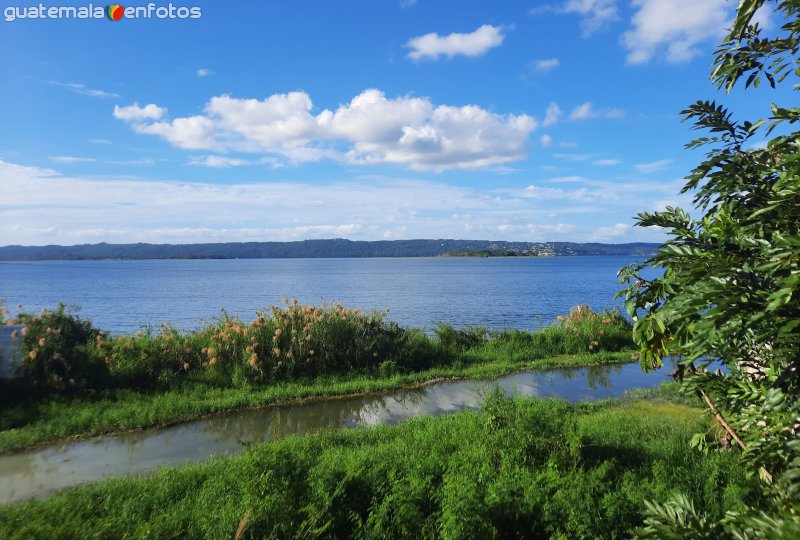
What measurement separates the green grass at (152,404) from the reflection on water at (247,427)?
35cm

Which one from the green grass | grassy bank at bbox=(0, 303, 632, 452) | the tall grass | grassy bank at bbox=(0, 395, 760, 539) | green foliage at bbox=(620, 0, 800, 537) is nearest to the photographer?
green foliage at bbox=(620, 0, 800, 537)

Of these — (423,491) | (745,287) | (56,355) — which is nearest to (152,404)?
(56,355)

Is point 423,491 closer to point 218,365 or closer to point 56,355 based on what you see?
point 218,365

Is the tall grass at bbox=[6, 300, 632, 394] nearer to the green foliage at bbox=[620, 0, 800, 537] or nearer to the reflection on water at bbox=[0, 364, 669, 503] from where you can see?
the reflection on water at bbox=[0, 364, 669, 503]

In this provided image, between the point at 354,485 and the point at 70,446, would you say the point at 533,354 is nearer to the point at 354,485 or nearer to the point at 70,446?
the point at 354,485

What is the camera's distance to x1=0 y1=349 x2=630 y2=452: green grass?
959 cm

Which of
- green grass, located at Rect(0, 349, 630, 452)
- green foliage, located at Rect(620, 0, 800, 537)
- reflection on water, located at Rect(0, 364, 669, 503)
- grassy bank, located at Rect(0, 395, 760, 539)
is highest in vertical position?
green foliage, located at Rect(620, 0, 800, 537)

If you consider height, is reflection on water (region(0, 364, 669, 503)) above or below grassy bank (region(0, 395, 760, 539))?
below

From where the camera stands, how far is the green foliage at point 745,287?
2.40m

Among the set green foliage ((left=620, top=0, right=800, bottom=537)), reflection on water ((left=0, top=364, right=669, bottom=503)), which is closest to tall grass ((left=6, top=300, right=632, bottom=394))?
reflection on water ((left=0, top=364, right=669, bottom=503))

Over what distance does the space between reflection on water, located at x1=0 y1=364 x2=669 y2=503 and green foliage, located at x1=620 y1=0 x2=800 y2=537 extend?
21.1ft

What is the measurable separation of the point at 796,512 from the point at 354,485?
14.9ft

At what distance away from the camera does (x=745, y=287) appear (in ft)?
8.16

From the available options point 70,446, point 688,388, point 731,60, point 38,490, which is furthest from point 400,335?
point 731,60
